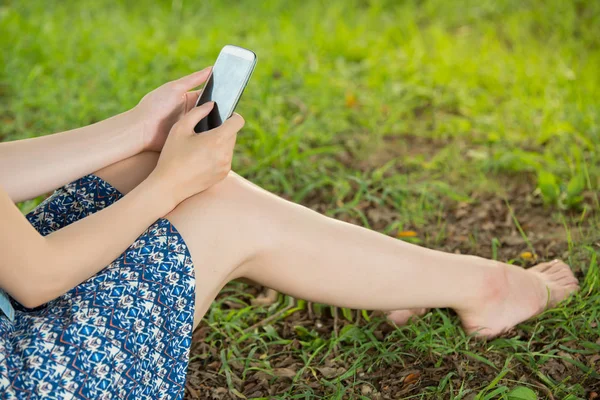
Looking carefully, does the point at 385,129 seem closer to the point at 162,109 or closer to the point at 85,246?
the point at 162,109

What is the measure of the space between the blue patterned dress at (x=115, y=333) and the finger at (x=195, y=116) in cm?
24

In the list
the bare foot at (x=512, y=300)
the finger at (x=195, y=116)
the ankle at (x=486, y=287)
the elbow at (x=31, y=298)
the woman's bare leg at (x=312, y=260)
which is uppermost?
the finger at (x=195, y=116)

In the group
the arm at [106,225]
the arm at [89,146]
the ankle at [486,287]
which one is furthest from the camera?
the ankle at [486,287]

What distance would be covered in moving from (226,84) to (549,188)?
4.92ft

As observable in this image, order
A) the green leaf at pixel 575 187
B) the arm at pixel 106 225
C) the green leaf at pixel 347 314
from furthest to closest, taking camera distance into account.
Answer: the green leaf at pixel 575 187 < the green leaf at pixel 347 314 < the arm at pixel 106 225

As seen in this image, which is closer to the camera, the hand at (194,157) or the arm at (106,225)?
the arm at (106,225)

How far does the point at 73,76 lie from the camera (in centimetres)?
392

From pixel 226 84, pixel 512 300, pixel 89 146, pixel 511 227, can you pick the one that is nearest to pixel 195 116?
pixel 226 84

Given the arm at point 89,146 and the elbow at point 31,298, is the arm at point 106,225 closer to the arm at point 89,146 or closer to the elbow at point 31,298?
the elbow at point 31,298

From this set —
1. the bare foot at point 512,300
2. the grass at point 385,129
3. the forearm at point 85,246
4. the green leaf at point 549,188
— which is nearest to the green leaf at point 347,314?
the grass at point 385,129

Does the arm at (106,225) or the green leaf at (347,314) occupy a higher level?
the arm at (106,225)

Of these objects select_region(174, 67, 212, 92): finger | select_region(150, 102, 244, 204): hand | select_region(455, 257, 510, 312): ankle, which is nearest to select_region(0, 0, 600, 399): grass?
select_region(455, 257, 510, 312): ankle

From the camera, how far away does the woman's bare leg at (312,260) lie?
170cm

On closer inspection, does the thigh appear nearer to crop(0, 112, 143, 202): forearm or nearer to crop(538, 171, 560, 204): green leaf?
crop(0, 112, 143, 202): forearm
